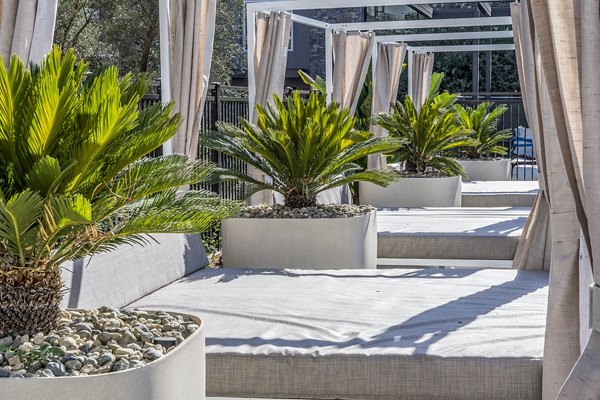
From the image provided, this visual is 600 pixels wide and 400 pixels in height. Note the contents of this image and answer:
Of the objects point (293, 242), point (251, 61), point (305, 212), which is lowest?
point (293, 242)

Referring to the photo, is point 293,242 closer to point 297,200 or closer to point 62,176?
point 297,200

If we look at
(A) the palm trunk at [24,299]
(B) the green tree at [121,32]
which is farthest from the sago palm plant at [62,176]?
(B) the green tree at [121,32]

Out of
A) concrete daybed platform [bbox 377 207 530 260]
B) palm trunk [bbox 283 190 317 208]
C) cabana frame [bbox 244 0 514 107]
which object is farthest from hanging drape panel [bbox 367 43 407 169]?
palm trunk [bbox 283 190 317 208]

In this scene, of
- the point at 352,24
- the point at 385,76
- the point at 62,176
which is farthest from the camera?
the point at 385,76

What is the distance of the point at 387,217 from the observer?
8.60 metres

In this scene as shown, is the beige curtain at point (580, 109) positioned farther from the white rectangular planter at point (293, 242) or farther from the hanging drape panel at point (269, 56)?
the hanging drape panel at point (269, 56)

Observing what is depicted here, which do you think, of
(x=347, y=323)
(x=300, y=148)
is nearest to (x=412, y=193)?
(x=300, y=148)

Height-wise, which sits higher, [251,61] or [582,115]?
[251,61]

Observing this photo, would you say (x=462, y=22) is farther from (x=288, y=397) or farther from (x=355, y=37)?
(x=288, y=397)

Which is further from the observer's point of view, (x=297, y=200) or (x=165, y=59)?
(x=297, y=200)

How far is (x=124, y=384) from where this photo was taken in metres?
2.66

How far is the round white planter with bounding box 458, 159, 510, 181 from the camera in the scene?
1471 cm

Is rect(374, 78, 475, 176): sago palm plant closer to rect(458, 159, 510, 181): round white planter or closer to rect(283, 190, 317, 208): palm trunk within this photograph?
rect(458, 159, 510, 181): round white planter

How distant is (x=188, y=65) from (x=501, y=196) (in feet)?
18.2
